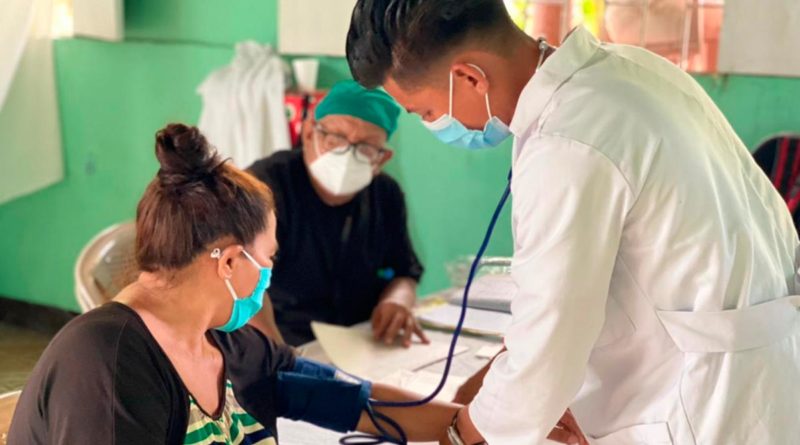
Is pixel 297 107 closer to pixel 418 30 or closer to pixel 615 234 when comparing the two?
pixel 418 30

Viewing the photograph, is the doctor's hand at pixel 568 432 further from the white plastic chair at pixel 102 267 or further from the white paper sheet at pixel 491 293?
the white plastic chair at pixel 102 267

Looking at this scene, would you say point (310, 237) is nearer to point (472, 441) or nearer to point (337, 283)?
point (337, 283)

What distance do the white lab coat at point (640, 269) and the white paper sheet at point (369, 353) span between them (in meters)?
0.76

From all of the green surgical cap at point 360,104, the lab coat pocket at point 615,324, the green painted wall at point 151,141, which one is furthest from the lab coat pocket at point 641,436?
the green painted wall at point 151,141

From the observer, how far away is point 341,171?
2.34 metres

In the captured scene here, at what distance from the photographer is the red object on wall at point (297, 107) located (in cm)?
312

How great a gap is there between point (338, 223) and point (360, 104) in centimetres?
33

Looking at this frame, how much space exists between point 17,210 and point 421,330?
2621mm

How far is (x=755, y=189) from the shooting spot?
1266mm

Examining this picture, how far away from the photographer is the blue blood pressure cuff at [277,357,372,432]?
1.59 meters

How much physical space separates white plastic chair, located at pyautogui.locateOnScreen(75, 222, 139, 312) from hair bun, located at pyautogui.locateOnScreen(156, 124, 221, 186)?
0.64m

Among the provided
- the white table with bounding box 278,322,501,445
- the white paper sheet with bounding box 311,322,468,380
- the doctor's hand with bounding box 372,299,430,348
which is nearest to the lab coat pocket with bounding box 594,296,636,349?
the white table with bounding box 278,322,501,445

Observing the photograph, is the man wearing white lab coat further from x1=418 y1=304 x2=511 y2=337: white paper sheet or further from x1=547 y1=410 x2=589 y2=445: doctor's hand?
x1=418 y1=304 x2=511 y2=337: white paper sheet

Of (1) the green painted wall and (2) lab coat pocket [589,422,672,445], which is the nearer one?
(2) lab coat pocket [589,422,672,445]
